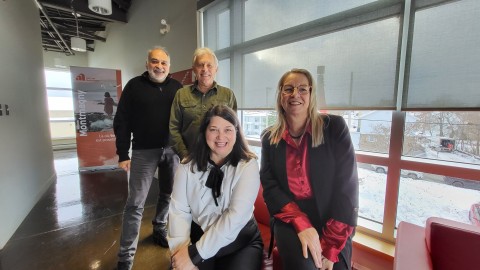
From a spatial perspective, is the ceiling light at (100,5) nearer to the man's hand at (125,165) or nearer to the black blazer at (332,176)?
the man's hand at (125,165)

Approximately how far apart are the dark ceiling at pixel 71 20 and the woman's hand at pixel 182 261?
505 centimetres

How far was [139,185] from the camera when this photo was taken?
1882 mm

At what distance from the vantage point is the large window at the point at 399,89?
130 centimetres

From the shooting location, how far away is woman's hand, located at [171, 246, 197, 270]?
45.1 inches

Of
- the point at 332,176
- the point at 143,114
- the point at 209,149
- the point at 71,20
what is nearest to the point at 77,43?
the point at 71,20

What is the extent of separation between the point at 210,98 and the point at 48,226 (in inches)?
97.4

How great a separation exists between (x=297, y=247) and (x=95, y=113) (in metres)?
5.16

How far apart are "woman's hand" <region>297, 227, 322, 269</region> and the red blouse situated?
4 cm

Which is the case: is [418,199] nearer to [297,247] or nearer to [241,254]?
[297,247]

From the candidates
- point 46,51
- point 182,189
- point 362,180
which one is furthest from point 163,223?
point 46,51

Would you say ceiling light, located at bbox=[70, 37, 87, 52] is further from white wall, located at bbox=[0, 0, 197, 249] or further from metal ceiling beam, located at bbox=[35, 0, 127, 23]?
white wall, located at bbox=[0, 0, 197, 249]

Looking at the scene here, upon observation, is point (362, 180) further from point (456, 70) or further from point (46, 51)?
point (46, 51)

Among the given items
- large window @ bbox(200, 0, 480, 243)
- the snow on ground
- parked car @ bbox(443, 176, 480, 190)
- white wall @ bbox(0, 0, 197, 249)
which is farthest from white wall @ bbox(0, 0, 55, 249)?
parked car @ bbox(443, 176, 480, 190)

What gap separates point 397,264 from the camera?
97 centimetres
